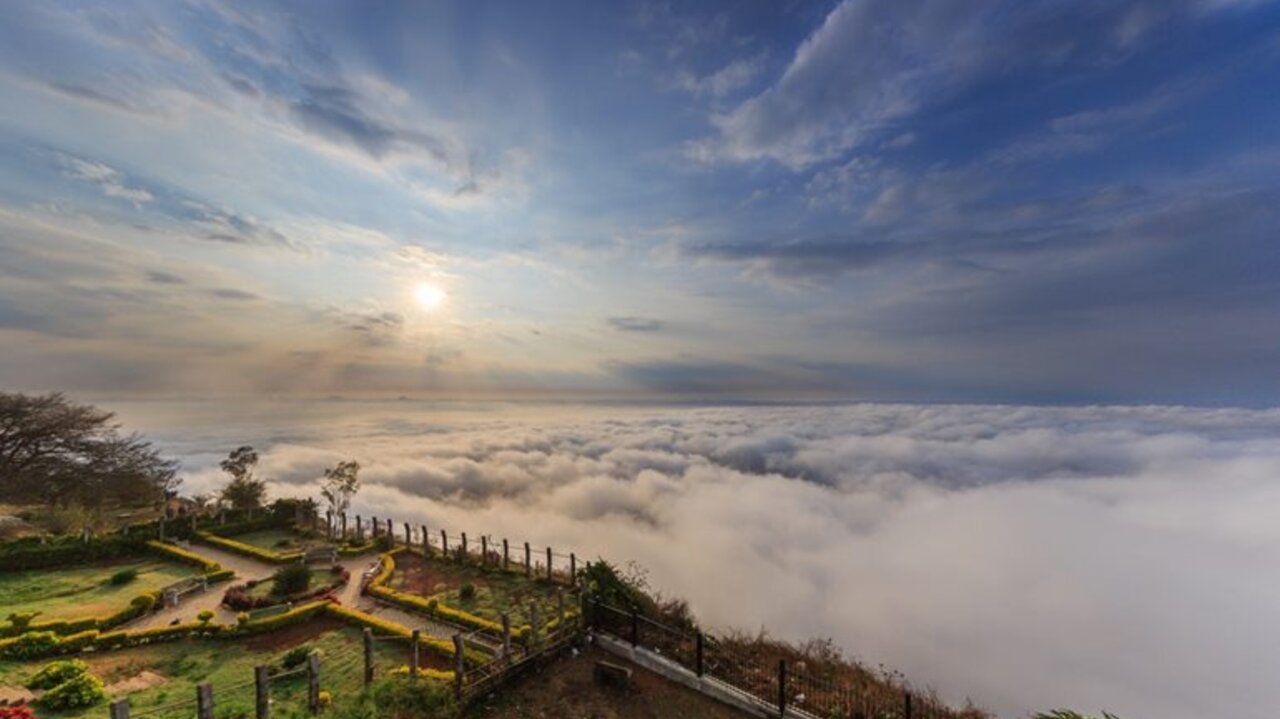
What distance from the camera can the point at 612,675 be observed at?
1958 cm

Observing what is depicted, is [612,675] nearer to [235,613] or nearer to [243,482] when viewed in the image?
[235,613]

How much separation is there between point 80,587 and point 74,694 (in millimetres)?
19257

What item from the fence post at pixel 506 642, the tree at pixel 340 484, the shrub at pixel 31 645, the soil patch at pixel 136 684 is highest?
the tree at pixel 340 484

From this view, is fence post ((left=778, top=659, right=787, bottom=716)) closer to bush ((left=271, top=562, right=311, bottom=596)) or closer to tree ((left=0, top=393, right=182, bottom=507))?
bush ((left=271, top=562, right=311, bottom=596))

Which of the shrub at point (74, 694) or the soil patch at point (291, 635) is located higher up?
the shrub at point (74, 694)

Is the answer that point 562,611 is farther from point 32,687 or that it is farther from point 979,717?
point 32,687

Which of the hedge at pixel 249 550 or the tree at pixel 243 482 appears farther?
the tree at pixel 243 482

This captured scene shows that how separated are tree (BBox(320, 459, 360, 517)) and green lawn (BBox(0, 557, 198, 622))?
41.5 ft

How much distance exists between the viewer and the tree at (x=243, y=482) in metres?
48.2

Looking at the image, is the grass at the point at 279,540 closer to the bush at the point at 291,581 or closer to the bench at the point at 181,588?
the bench at the point at 181,588

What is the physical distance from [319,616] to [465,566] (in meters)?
9.08

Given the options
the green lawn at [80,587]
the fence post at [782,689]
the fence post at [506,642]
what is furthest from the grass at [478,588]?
the green lawn at [80,587]

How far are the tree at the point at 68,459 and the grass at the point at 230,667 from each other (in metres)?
36.2

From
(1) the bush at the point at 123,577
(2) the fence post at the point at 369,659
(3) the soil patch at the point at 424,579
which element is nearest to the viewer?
(2) the fence post at the point at 369,659
